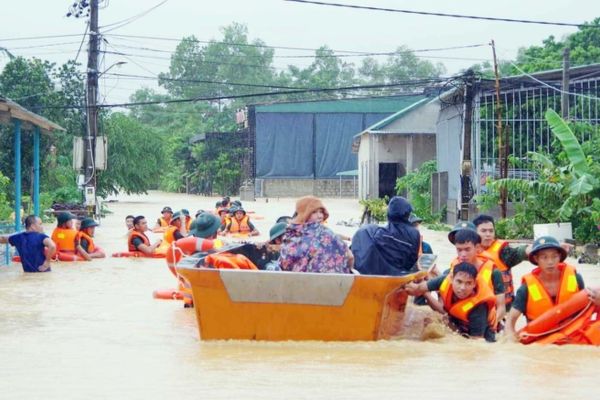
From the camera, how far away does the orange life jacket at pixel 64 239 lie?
62.4 ft

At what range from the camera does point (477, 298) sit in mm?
9352

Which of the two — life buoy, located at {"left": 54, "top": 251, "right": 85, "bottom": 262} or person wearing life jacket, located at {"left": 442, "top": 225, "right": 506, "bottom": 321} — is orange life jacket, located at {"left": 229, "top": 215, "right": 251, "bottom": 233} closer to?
life buoy, located at {"left": 54, "top": 251, "right": 85, "bottom": 262}

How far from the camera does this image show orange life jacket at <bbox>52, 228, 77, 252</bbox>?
1902 centimetres

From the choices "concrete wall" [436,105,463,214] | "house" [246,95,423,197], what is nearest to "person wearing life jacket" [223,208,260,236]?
"concrete wall" [436,105,463,214]

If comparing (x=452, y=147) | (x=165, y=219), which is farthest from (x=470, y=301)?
(x=452, y=147)

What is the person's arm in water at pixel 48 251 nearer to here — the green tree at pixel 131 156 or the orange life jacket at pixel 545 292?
the orange life jacket at pixel 545 292

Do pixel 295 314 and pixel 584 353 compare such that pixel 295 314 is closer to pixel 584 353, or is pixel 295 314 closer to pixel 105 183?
pixel 584 353

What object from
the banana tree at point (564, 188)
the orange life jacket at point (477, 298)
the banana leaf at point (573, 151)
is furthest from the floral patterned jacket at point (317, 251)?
the banana leaf at point (573, 151)

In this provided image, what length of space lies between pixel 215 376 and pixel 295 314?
1.49 metres

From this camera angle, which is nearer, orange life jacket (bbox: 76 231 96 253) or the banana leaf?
orange life jacket (bbox: 76 231 96 253)

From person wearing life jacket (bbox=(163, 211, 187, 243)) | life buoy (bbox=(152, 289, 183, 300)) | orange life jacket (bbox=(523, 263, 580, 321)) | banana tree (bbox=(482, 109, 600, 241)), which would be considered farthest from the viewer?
banana tree (bbox=(482, 109, 600, 241))

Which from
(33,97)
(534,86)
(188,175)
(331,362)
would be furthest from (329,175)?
(331,362)

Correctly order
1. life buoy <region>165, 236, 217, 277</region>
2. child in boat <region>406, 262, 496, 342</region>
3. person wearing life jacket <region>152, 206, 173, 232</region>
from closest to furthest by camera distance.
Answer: child in boat <region>406, 262, 496, 342</region>, life buoy <region>165, 236, 217, 277</region>, person wearing life jacket <region>152, 206, 173, 232</region>

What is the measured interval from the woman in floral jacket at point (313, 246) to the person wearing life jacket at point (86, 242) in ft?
34.1
